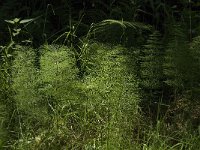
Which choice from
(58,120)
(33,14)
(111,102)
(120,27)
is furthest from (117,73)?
(33,14)

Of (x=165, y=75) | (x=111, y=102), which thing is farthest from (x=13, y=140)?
(x=165, y=75)

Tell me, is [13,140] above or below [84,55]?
below

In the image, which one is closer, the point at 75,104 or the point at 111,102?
the point at 111,102

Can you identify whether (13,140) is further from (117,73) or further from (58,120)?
(117,73)

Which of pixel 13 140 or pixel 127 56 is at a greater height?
pixel 127 56

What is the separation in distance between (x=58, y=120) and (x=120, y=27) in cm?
107

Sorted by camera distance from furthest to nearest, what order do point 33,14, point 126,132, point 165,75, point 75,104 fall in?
point 33,14
point 165,75
point 75,104
point 126,132

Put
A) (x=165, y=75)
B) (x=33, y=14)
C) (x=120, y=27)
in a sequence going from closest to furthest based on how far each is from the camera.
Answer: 1. (x=165, y=75)
2. (x=120, y=27)
3. (x=33, y=14)

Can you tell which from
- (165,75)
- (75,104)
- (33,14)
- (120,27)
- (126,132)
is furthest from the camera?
(33,14)

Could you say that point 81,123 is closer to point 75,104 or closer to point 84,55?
point 75,104

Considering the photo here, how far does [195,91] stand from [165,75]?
0.24 m

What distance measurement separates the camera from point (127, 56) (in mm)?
2893

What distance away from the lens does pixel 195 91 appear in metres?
2.82

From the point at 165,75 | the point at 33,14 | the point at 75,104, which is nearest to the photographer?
the point at 75,104
